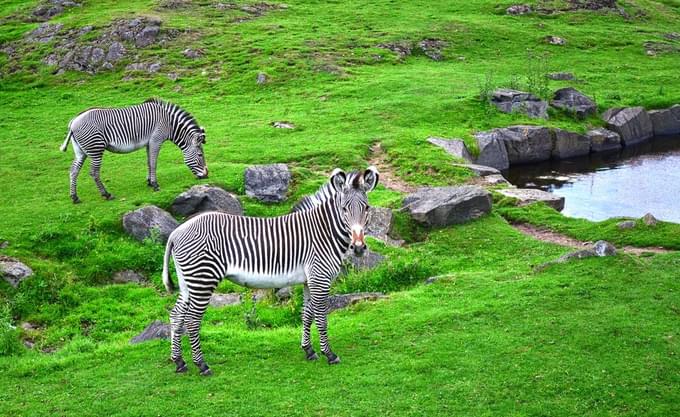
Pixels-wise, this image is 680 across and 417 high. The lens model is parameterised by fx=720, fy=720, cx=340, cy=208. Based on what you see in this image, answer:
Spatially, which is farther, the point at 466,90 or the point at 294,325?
the point at 466,90

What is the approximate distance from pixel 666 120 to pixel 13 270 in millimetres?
32738

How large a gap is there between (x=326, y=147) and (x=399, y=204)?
7.58 meters

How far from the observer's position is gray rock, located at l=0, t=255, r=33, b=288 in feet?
59.0

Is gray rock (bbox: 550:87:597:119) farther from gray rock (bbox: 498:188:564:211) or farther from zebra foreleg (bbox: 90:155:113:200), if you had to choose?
zebra foreleg (bbox: 90:155:113:200)

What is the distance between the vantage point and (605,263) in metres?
15.6

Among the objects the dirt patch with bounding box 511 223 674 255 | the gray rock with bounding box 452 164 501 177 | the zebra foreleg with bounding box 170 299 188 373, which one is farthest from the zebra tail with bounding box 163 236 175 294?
the gray rock with bounding box 452 164 501 177

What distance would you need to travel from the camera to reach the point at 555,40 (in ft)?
163

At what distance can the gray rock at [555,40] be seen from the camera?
49422 millimetres

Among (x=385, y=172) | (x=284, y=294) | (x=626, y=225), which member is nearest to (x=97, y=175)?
(x=284, y=294)

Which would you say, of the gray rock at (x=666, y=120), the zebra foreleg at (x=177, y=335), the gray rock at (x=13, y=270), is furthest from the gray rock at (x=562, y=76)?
the zebra foreleg at (x=177, y=335)

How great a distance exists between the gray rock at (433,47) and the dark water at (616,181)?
597 inches

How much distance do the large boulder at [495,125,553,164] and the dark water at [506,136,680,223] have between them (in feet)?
1.79

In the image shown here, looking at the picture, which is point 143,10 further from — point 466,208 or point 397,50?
point 466,208

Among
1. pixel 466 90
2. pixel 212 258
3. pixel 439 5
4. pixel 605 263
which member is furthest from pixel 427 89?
pixel 212 258
